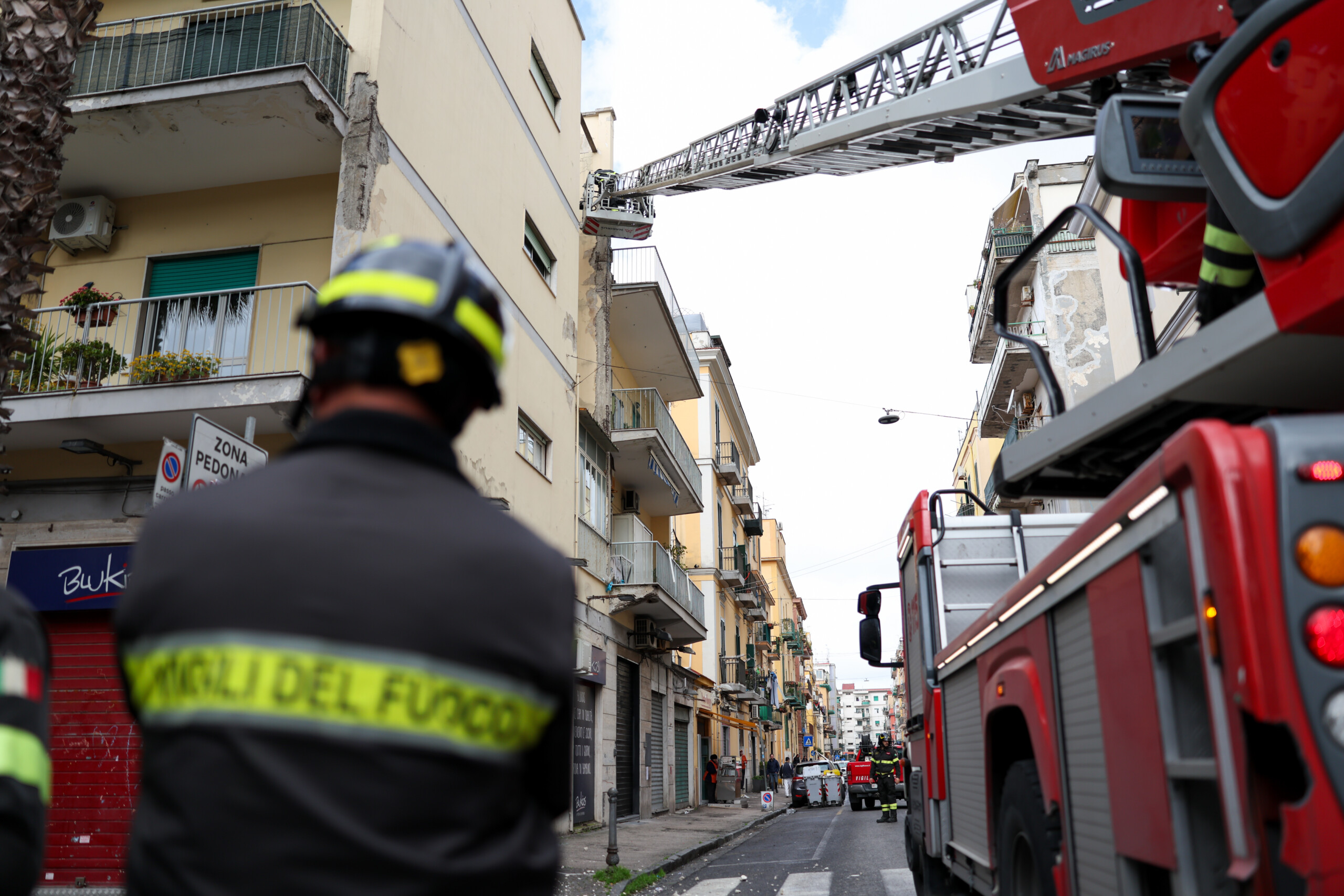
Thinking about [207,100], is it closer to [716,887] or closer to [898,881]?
[716,887]

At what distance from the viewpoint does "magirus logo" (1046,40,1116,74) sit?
14.5ft

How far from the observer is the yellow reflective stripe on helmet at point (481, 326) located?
1.54 meters

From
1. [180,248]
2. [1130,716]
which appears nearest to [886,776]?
[180,248]

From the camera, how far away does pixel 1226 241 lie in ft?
10.4

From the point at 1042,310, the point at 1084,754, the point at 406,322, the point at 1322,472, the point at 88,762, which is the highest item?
the point at 1042,310

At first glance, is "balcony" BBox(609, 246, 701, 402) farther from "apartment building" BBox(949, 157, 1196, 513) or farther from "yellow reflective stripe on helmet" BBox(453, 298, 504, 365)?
"yellow reflective stripe on helmet" BBox(453, 298, 504, 365)

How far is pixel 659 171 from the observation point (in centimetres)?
2178

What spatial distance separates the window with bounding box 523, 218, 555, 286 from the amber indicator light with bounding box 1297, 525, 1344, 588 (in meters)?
15.6

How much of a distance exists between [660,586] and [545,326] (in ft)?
20.5

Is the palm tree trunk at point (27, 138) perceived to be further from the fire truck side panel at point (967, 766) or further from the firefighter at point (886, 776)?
the firefighter at point (886, 776)

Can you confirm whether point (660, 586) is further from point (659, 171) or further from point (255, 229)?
point (255, 229)

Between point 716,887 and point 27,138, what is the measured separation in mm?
9043

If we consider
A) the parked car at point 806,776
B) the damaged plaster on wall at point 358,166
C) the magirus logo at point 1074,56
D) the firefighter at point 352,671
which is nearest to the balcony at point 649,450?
the damaged plaster on wall at point 358,166

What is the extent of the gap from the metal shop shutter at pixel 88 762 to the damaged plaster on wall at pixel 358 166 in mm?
4741
